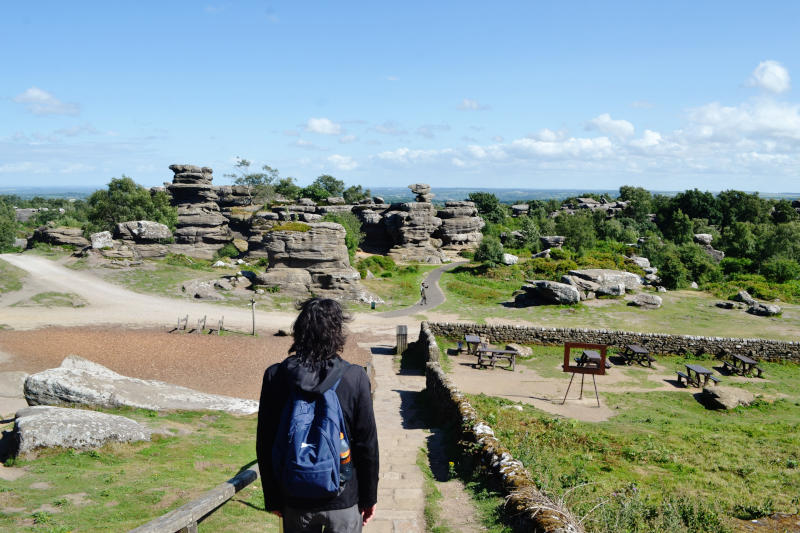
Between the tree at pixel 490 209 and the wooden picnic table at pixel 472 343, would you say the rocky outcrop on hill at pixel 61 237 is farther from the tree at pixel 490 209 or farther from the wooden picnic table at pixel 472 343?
the tree at pixel 490 209

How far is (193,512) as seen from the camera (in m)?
4.66

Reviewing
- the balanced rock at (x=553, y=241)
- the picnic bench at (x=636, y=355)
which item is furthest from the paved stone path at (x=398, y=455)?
the balanced rock at (x=553, y=241)

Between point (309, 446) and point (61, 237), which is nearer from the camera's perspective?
point (309, 446)

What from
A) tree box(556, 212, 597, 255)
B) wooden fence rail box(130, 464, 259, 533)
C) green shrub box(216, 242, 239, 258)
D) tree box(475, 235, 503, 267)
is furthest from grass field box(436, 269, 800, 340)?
green shrub box(216, 242, 239, 258)

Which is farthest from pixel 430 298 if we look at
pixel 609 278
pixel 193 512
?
pixel 193 512

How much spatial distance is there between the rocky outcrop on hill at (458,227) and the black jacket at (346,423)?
5406 centimetres

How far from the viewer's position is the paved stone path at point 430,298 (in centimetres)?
2883

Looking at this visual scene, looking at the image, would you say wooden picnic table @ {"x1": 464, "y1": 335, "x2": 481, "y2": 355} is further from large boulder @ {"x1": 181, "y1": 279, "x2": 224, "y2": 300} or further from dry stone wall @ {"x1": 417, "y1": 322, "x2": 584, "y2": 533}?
large boulder @ {"x1": 181, "y1": 279, "x2": 224, "y2": 300}

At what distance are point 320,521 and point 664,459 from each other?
9.03 m

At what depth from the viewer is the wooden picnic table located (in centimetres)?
2086

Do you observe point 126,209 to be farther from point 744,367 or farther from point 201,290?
point 744,367

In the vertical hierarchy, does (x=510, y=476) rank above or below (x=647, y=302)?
A: above

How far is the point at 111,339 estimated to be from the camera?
20.2 meters

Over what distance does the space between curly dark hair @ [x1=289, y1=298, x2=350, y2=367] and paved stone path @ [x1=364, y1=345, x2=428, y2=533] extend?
364cm
